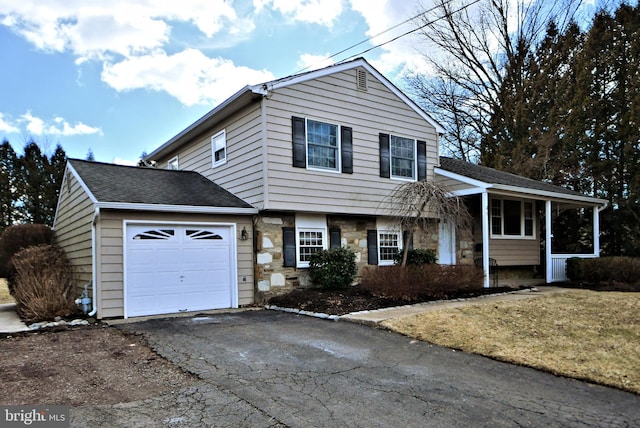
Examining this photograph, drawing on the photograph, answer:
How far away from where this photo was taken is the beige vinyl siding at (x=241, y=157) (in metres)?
10.5

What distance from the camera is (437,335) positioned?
6773mm

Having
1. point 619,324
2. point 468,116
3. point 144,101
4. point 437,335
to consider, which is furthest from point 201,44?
point 468,116

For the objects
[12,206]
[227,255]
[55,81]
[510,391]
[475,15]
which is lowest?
[510,391]

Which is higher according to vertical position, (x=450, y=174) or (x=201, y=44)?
(x=201, y=44)

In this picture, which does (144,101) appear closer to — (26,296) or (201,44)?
(201,44)

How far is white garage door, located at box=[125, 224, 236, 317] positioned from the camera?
913 cm

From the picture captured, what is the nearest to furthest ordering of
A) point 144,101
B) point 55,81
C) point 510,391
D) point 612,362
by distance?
1. point 510,391
2. point 612,362
3. point 55,81
4. point 144,101

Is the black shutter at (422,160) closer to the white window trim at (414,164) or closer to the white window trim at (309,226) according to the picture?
the white window trim at (414,164)

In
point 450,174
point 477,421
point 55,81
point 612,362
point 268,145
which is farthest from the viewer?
point 55,81

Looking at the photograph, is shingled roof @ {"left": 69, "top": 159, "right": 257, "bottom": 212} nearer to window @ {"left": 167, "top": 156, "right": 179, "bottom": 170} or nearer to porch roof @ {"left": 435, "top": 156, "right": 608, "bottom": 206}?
window @ {"left": 167, "top": 156, "right": 179, "bottom": 170}

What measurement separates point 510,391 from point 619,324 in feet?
13.9

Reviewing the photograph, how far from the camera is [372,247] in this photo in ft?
41.5

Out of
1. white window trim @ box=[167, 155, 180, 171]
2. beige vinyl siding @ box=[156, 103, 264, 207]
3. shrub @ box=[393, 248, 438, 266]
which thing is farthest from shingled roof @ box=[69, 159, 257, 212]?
shrub @ box=[393, 248, 438, 266]

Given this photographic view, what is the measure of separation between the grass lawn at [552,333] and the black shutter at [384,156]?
15.9ft
